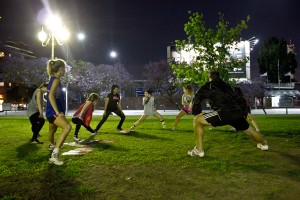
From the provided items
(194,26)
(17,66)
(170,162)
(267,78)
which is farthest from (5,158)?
(267,78)

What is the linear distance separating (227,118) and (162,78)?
2019 inches

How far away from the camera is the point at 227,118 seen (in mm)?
5977

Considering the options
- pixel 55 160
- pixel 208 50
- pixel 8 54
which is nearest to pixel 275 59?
pixel 208 50

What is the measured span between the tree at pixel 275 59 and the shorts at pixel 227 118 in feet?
215

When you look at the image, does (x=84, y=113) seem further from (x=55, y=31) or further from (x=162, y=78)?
(x=162, y=78)

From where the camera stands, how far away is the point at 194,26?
15.4 meters

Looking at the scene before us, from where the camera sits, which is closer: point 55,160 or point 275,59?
point 55,160

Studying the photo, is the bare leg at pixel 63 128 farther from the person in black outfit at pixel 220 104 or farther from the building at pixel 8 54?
the building at pixel 8 54

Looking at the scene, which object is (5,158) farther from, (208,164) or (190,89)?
(190,89)

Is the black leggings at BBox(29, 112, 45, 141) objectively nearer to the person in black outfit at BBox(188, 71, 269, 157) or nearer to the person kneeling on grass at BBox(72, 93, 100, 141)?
the person kneeling on grass at BBox(72, 93, 100, 141)

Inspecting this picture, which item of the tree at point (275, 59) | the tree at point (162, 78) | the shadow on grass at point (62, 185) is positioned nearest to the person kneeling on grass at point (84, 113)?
the shadow on grass at point (62, 185)

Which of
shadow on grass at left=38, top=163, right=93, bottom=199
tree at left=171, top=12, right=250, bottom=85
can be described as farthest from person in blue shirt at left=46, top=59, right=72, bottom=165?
tree at left=171, top=12, right=250, bottom=85

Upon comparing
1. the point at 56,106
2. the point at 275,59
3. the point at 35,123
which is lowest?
the point at 35,123

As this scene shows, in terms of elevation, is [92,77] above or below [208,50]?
above
